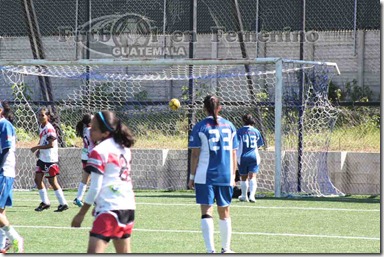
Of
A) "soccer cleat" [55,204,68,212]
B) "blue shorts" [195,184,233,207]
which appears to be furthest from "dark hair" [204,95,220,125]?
"soccer cleat" [55,204,68,212]

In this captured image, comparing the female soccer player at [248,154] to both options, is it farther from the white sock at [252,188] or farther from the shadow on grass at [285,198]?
the shadow on grass at [285,198]

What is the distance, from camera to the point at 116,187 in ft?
24.5

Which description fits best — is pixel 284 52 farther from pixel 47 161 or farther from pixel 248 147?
pixel 47 161

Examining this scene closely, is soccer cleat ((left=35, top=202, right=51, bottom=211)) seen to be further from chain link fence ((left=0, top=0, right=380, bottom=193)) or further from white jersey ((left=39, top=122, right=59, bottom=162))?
chain link fence ((left=0, top=0, right=380, bottom=193))

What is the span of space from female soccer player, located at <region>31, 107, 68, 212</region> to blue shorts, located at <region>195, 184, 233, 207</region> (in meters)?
5.89

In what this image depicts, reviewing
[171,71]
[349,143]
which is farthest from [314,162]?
[171,71]

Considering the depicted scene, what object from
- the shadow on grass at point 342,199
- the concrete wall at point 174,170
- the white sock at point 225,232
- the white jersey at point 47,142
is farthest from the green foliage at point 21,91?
the white sock at point 225,232

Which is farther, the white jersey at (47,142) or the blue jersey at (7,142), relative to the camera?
the white jersey at (47,142)

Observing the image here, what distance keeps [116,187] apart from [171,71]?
1541 centimetres

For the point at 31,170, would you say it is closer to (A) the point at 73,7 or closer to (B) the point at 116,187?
(A) the point at 73,7

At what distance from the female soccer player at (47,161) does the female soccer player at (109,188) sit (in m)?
8.01

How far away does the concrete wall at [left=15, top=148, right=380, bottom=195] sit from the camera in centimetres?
1977

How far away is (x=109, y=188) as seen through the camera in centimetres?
745

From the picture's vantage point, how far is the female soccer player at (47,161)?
15.6 m
